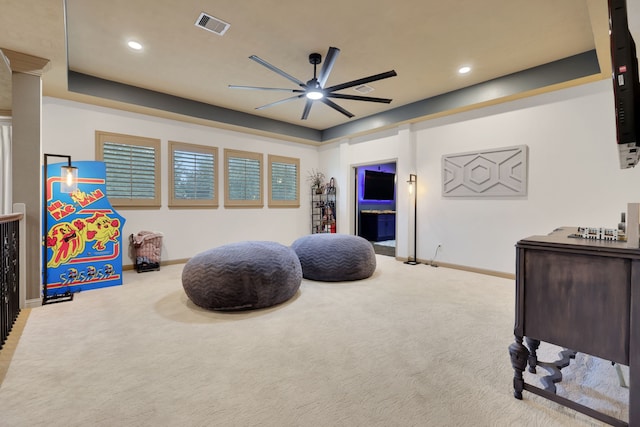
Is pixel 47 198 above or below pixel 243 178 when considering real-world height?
below

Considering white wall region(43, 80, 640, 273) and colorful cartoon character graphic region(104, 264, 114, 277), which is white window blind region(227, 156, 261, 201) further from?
colorful cartoon character graphic region(104, 264, 114, 277)

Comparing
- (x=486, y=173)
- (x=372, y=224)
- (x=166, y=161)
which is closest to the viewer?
(x=486, y=173)

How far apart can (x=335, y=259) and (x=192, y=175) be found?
3.33 meters

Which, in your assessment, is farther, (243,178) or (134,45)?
(243,178)

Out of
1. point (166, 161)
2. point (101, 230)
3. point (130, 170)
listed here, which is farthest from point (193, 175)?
point (101, 230)

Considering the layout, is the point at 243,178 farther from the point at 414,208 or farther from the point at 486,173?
the point at 486,173

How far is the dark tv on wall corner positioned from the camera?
1.25 m

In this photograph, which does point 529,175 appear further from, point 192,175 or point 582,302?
point 192,175

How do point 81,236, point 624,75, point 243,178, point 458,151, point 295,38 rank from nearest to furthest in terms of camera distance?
point 624,75
point 295,38
point 81,236
point 458,151
point 243,178

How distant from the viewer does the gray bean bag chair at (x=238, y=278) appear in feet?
9.34

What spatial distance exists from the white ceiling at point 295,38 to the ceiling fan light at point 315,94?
0.55 m

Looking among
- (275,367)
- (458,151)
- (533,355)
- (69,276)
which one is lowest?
(275,367)

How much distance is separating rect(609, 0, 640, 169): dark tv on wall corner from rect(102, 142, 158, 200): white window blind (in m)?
5.66

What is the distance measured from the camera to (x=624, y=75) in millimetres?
1275
